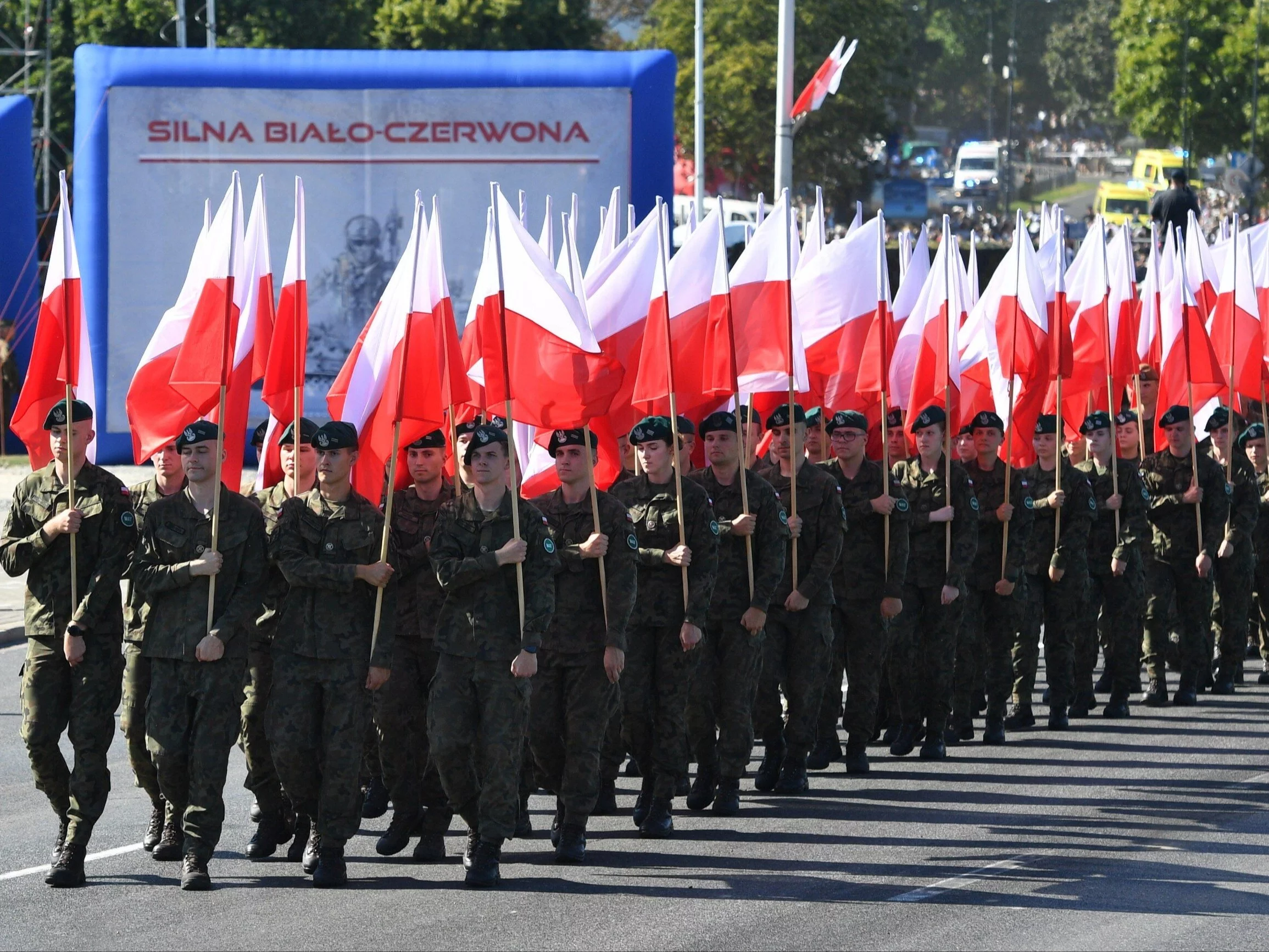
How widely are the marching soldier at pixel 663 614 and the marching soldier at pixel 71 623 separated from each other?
2.40 m

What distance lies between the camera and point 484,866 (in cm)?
839

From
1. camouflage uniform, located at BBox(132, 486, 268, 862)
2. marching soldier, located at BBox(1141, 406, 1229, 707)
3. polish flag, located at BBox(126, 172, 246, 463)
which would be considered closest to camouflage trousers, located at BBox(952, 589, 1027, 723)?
marching soldier, located at BBox(1141, 406, 1229, 707)

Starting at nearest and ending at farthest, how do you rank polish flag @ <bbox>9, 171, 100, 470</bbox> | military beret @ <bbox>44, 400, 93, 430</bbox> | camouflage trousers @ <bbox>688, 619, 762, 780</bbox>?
military beret @ <bbox>44, 400, 93, 430</bbox>
polish flag @ <bbox>9, 171, 100, 470</bbox>
camouflage trousers @ <bbox>688, 619, 762, 780</bbox>

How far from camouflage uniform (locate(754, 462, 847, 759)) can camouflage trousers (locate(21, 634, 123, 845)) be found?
349cm

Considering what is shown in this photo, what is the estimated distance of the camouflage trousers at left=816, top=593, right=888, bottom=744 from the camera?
1123 centimetres

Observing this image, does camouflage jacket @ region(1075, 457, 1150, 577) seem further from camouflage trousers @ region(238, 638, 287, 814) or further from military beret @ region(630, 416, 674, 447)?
camouflage trousers @ region(238, 638, 287, 814)

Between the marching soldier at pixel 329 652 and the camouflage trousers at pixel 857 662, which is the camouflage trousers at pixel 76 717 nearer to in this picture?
the marching soldier at pixel 329 652

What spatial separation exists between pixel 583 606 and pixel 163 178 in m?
13.6

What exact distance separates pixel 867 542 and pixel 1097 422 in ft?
8.12

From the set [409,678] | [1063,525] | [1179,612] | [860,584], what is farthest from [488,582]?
[1179,612]

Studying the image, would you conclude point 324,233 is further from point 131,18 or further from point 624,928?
point 131,18

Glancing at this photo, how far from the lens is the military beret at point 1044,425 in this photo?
42.6 feet

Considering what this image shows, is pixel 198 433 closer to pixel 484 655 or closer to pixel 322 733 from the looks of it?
pixel 322 733

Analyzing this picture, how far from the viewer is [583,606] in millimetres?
9117
